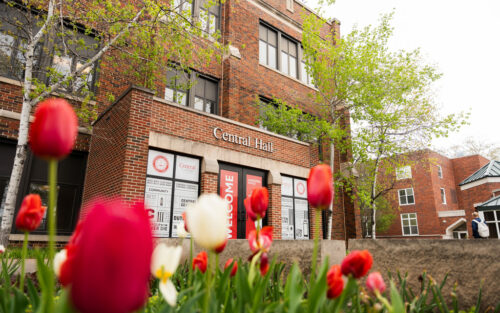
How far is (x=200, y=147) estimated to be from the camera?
997 centimetres

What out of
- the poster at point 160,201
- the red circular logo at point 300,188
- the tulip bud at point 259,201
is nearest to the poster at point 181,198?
the poster at point 160,201

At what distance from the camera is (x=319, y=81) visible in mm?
14891

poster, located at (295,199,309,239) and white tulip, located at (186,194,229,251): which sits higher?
Answer: poster, located at (295,199,309,239)

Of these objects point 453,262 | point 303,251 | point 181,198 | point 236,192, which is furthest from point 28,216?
point 236,192

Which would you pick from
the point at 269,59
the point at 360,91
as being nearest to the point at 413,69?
the point at 360,91

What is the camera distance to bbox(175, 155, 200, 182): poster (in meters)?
9.54

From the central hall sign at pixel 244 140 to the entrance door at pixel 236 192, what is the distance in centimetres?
93

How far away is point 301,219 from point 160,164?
6547mm

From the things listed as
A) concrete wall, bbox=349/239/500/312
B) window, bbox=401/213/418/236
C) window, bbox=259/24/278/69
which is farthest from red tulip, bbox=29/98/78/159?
window, bbox=401/213/418/236

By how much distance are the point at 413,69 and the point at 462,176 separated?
28.0 m

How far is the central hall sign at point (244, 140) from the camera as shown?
10648 mm

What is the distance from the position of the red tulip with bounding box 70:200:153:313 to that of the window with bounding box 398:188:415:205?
124 ft

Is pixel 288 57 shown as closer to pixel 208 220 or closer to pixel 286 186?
pixel 286 186

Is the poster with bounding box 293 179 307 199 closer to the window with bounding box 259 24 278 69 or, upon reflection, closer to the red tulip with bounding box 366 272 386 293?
the window with bounding box 259 24 278 69
